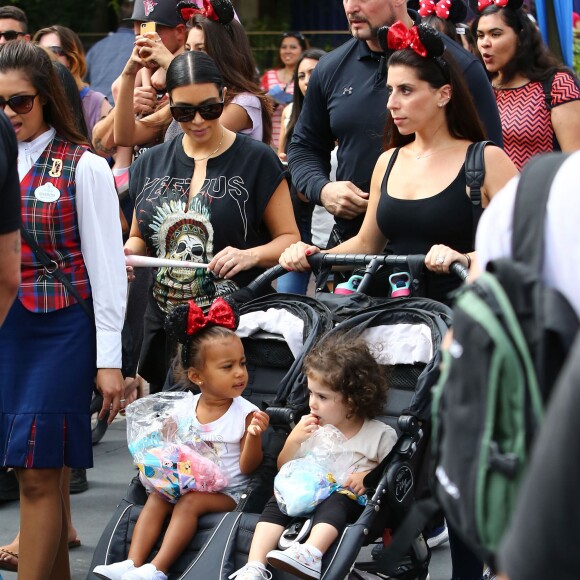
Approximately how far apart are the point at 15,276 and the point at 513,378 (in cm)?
198

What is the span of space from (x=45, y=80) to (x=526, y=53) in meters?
3.27

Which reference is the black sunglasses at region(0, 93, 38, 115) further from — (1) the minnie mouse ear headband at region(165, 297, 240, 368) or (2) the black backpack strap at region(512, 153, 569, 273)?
(2) the black backpack strap at region(512, 153, 569, 273)

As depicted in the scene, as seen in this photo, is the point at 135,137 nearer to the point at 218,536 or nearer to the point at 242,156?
the point at 242,156

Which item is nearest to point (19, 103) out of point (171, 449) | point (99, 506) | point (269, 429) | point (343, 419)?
point (171, 449)

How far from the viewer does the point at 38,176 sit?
13.7ft

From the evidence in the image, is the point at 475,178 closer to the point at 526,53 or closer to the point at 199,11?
the point at 199,11

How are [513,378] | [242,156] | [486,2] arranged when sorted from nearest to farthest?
[513,378]
[242,156]
[486,2]

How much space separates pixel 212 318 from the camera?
14.0 feet

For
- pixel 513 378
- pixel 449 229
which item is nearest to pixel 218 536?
pixel 449 229

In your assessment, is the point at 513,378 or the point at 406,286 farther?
the point at 406,286

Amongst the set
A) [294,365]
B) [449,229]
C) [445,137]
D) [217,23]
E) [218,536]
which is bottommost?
[218,536]

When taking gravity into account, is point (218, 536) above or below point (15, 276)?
below

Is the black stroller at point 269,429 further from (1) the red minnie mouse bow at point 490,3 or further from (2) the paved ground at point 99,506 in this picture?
(1) the red minnie mouse bow at point 490,3

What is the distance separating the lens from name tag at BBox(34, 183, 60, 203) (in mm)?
4148
